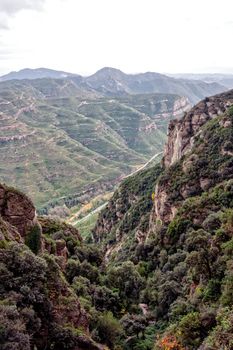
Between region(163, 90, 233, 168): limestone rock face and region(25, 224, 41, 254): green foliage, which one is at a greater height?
region(163, 90, 233, 168): limestone rock face

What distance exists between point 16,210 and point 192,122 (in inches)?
3528

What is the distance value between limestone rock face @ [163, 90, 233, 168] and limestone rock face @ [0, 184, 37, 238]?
76.2 metres

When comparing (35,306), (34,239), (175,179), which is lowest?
(175,179)

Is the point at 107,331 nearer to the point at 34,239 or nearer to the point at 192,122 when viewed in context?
the point at 34,239

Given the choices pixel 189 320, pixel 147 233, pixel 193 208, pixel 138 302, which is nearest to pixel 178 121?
pixel 147 233

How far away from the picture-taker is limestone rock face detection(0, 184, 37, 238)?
181 feet

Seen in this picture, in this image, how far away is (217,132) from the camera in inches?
4434

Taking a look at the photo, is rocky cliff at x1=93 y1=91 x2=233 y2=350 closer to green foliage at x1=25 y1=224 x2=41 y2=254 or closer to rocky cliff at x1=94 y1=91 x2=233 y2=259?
rocky cliff at x1=94 y1=91 x2=233 y2=259

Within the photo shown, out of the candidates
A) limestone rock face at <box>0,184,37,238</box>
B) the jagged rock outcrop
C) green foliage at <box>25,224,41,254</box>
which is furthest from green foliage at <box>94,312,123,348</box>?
the jagged rock outcrop

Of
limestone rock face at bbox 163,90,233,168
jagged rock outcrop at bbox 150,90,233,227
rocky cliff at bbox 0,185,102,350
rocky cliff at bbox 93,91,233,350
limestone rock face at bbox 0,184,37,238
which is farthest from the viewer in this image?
limestone rock face at bbox 163,90,233,168

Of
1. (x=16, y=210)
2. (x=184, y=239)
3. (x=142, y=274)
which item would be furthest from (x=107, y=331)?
(x=142, y=274)

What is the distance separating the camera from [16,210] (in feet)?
184

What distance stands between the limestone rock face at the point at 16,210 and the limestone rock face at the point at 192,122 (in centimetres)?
7619

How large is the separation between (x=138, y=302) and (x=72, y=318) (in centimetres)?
3177
